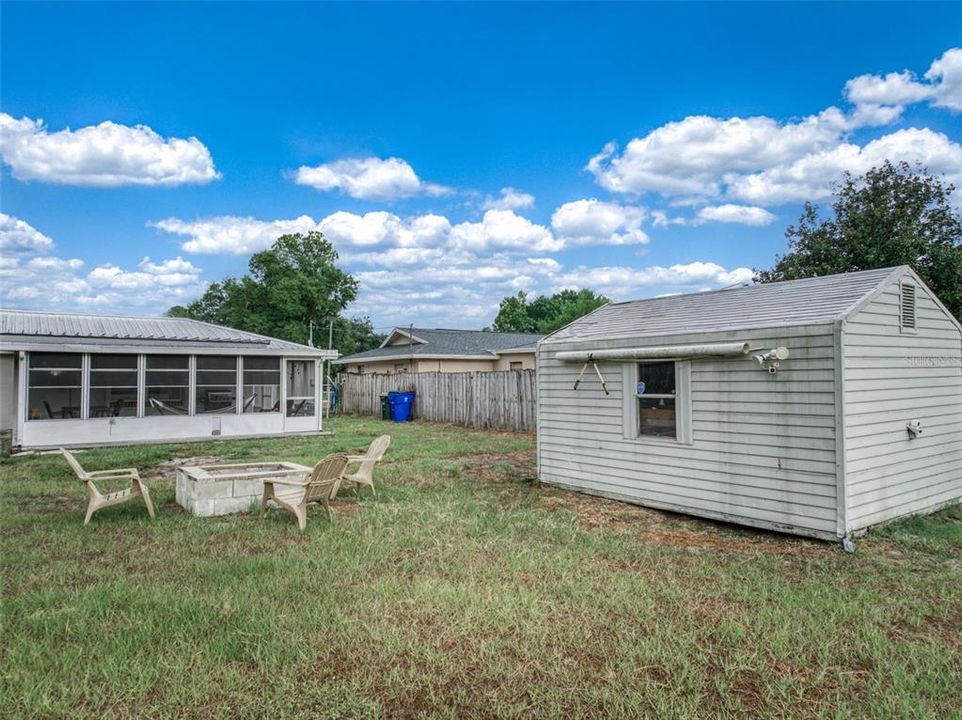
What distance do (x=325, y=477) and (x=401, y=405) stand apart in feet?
45.1

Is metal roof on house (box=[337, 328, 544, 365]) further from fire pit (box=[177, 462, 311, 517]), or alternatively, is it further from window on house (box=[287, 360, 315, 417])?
fire pit (box=[177, 462, 311, 517])

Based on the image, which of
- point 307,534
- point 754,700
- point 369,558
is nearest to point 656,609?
point 754,700

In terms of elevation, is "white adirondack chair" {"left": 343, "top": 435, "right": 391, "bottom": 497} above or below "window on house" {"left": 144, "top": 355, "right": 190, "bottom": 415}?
below

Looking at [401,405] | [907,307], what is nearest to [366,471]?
[907,307]

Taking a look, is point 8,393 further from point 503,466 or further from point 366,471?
point 503,466

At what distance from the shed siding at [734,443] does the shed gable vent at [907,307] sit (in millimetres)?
1836

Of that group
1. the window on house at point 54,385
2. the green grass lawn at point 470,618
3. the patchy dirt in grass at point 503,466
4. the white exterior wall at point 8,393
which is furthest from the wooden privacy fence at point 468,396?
the white exterior wall at point 8,393

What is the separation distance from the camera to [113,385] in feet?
47.3

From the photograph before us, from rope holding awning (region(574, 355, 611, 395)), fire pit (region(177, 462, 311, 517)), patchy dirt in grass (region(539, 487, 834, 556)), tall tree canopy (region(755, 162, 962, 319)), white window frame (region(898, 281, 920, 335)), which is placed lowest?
patchy dirt in grass (region(539, 487, 834, 556))

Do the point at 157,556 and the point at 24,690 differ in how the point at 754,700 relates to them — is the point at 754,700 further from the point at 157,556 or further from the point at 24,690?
the point at 157,556

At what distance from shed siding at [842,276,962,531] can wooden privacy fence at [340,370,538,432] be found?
9581 mm

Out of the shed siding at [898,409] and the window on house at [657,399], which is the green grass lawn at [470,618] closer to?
the shed siding at [898,409]

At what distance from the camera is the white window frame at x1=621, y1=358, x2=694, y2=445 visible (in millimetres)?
7168

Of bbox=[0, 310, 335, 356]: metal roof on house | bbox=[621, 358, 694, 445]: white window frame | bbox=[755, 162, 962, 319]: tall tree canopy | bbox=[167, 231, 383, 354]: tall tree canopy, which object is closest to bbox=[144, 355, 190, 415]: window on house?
bbox=[0, 310, 335, 356]: metal roof on house
